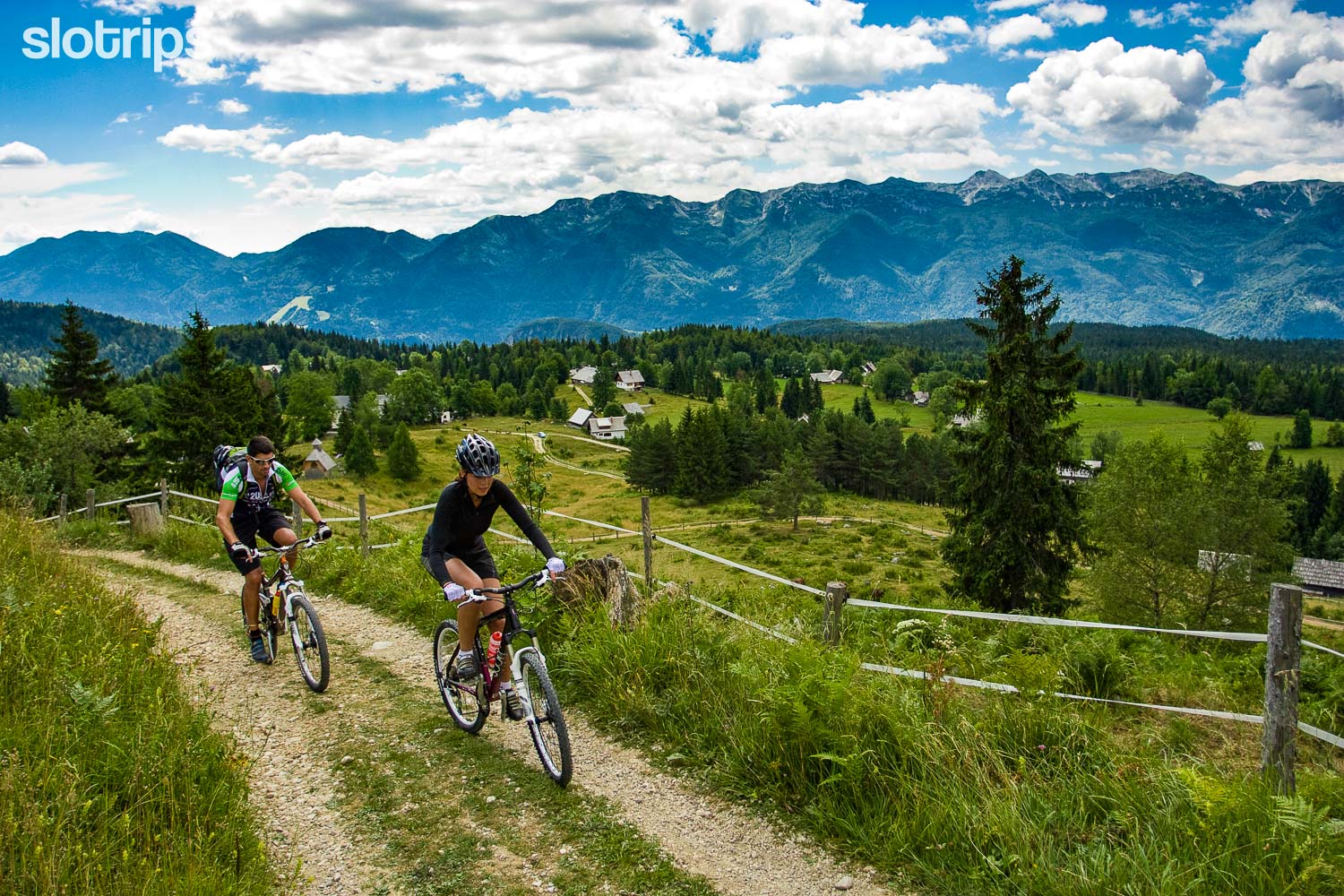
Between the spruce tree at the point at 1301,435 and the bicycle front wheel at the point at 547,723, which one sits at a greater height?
the bicycle front wheel at the point at 547,723

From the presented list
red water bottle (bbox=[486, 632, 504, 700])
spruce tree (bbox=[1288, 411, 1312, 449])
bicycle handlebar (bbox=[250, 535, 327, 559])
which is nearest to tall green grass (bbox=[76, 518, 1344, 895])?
red water bottle (bbox=[486, 632, 504, 700])

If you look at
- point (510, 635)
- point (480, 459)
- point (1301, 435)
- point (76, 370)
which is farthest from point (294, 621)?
point (1301, 435)

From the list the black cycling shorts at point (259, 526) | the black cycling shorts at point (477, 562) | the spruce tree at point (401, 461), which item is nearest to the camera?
the black cycling shorts at point (477, 562)

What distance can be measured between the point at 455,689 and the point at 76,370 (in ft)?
193

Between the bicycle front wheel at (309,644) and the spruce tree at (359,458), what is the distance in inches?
3602

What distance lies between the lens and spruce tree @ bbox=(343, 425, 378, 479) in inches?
3708

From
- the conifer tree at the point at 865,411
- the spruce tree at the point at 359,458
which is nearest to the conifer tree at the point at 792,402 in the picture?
the conifer tree at the point at 865,411

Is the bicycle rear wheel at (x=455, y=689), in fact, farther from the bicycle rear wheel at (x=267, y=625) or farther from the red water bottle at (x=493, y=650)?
the bicycle rear wheel at (x=267, y=625)

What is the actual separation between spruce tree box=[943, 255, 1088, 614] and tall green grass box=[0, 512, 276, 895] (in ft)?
81.5

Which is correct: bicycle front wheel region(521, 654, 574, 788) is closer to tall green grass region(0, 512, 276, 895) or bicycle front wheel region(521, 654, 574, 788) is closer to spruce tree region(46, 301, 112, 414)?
tall green grass region(0, 512, 276, 895)

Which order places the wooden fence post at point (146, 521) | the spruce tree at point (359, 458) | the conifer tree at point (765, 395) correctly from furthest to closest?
the conifer tree at point (765, 395) < the spruce tree at point (359, 458) < the wooden fence post at point (146, 521)

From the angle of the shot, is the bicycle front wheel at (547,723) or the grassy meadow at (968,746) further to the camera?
the bicycle front wheel at (547,723)

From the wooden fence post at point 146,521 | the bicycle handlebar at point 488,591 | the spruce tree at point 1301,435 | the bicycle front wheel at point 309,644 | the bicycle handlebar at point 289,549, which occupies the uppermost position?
the bicycle handlebar at point 488,591

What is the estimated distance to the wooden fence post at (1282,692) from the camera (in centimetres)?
496
